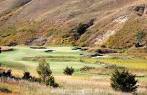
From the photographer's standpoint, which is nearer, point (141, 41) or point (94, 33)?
point (141, 41)

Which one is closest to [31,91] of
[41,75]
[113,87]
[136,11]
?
[113,87]

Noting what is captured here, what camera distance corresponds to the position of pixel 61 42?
188500 millimetres

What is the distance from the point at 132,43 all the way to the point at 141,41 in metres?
4.47

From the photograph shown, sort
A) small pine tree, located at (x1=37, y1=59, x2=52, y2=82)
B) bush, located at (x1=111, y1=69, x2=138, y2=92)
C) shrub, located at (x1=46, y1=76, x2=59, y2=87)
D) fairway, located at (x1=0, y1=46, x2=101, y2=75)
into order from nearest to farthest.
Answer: bush, located at (x1=111, y1=69, x2=138, y2=92), shrub, located at (x1=46, y1=76, x2=59, y2=87), small pine tree, located at (x1=37, y1=59, x2=52, y2=82), fairway, located at (x1=0, y1=46, x2=101, y2=75)

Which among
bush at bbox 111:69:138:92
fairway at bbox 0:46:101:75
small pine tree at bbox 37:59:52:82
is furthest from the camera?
fairway at bbox 0:46:101:75

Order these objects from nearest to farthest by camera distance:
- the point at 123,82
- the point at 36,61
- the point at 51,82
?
the point at 123,82 → the point at 51,82 → the point at 36,61

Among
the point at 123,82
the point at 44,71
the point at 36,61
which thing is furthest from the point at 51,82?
the point at 36,61

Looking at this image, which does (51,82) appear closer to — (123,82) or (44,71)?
(44,71)

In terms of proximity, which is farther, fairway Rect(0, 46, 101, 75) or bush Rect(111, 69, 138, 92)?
fairway Rect(0, 46, 101, 75)

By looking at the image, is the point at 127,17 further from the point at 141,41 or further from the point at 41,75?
the point at 41,75

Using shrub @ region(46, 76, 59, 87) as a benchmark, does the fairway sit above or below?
above

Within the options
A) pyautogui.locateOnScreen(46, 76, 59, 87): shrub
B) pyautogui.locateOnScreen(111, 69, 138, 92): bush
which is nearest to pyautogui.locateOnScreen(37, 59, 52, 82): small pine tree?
pyautogui.locateOnScreen(46, 76, 59, 87): shrub

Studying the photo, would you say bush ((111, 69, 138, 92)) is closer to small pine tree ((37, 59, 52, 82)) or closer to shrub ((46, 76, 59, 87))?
shrub ((46, 76, 59, 87))

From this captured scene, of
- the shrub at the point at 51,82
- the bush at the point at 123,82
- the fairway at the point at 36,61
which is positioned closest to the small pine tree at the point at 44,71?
the shrub at the point at 51,82
